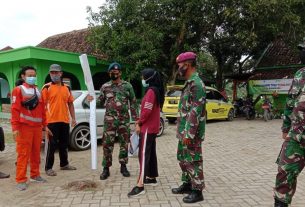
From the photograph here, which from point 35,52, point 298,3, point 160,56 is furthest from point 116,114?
point 298,3

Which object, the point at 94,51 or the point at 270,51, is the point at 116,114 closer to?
the point at 94,51

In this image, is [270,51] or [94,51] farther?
[270,51]

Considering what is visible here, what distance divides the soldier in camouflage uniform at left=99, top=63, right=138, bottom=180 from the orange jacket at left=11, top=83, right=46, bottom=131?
41.2 inches

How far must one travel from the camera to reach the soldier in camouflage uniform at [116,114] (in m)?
5.61

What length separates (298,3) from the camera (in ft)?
51.1

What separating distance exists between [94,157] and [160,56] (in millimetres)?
10339

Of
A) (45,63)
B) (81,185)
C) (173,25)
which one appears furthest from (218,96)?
(81,185)

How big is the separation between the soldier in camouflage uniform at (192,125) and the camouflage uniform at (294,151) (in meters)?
1.08

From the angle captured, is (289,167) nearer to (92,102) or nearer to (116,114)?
(116,114)

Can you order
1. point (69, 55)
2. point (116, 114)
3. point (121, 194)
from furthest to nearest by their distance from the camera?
point (69, 55), point (116, 114), point (121, 194)

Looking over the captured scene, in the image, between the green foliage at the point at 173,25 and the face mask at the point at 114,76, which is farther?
the green foliage at the point at 173,25

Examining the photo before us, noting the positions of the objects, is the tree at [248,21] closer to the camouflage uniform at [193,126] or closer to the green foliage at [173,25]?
the green foliage at [173,25]

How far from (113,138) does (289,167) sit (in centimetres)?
291

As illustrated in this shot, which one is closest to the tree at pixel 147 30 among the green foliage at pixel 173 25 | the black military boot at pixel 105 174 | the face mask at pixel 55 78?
the green foliage at pixel 173 25
